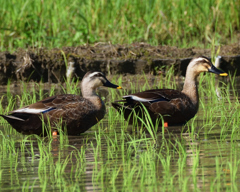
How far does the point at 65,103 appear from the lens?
7277mm

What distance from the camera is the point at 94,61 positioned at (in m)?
12.1

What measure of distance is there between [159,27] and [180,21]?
60cm

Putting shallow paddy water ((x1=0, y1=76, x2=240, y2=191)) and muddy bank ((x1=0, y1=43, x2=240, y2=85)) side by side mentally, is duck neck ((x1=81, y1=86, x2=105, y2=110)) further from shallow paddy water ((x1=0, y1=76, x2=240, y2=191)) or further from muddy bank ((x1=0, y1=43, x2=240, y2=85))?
muddy bank ((x1=0, y1=43, x2=240, y2=85))

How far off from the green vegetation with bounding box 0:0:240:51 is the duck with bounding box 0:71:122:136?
5.85 metres

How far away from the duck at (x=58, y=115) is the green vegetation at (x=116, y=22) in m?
5.85

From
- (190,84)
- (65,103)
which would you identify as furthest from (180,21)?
(65,103)

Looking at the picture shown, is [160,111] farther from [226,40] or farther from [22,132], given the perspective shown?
[226,40]

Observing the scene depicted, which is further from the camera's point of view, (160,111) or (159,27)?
(159,27)

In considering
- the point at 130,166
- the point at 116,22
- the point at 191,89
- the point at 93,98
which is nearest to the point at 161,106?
the point at 191,89

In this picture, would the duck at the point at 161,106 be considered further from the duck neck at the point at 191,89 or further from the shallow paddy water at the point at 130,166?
the shallow paddy water at the point at 130,166

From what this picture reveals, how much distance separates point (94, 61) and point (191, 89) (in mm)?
4250

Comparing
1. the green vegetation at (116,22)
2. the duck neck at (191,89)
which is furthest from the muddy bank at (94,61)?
the duck neck at (191,89)

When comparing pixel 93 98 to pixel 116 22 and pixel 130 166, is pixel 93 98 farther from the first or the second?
pixel 116 22

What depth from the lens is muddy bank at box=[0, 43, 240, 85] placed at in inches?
468
